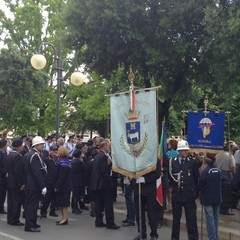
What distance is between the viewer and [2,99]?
26.7 metres

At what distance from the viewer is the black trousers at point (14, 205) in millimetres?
10859

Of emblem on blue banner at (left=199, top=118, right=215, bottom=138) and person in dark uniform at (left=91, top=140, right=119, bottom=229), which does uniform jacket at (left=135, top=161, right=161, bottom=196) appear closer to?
person in dark uniform at (left=91, top=140, right=119, bottom=229)

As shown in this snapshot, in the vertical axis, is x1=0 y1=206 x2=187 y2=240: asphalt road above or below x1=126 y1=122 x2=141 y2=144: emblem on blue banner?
below

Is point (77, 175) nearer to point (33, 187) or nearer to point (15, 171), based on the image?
point (15, 171)

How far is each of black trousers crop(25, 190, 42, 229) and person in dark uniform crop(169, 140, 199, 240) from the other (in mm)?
2949

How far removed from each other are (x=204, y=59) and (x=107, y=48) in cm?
307

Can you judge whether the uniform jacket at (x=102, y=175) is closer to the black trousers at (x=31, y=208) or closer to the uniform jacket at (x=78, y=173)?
the black trousers at (x=31, y=208)

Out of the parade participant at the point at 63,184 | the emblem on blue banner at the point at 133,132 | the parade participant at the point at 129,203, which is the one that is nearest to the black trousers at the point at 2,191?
the parade participant at the point at 63,184

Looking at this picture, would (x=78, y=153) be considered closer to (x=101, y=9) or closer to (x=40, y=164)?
(x=40, y=164)

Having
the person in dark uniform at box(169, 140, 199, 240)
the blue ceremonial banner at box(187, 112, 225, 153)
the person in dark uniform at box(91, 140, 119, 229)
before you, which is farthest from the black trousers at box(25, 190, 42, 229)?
the blue ceremonial banner at box(187, 112, 225, 153)

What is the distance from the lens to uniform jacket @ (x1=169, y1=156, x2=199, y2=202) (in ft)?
29.6

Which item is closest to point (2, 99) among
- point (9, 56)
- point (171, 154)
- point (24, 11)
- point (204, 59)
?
point (9, 56)

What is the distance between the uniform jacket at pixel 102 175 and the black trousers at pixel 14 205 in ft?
5.72

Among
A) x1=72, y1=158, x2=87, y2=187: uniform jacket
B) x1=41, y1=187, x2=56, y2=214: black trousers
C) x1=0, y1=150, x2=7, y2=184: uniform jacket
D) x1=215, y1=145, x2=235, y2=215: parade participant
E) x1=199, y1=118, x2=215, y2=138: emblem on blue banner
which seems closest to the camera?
x1=199, y1=118, x2=215, y2=138: emblem on blue banner
